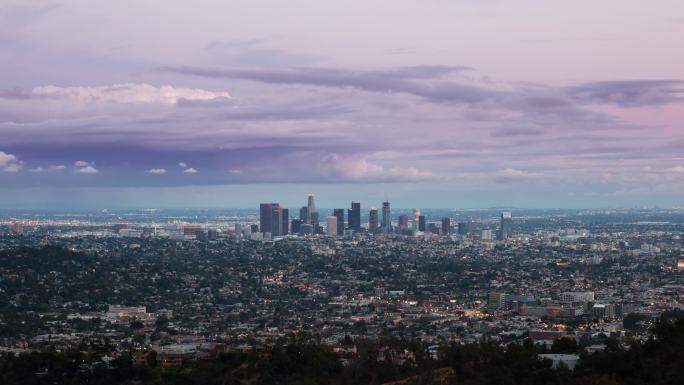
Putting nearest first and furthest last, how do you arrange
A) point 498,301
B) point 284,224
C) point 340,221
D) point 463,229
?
1. point 498,301
2. point 284,224
3. point 340,221
4. point 463,229

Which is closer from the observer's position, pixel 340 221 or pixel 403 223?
pixel 340 221

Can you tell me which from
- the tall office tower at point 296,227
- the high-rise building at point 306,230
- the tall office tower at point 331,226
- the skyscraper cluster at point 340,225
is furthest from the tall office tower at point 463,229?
the tall office tower at point 296,227

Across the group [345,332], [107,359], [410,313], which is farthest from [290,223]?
[107,359]

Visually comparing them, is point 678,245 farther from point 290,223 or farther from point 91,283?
point 91,283

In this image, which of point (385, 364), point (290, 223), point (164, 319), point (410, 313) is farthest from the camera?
point (290, 223)

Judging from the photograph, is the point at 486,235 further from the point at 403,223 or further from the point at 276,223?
the point at 276,223

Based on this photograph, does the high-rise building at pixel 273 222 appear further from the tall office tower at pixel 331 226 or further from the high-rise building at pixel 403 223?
the high-rise building at pixel 403 223

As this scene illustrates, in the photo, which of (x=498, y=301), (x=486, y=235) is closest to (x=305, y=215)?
(x=486, y=235)

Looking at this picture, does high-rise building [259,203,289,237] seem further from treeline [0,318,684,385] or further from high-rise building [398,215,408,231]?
treeline [0,318,684,385]
